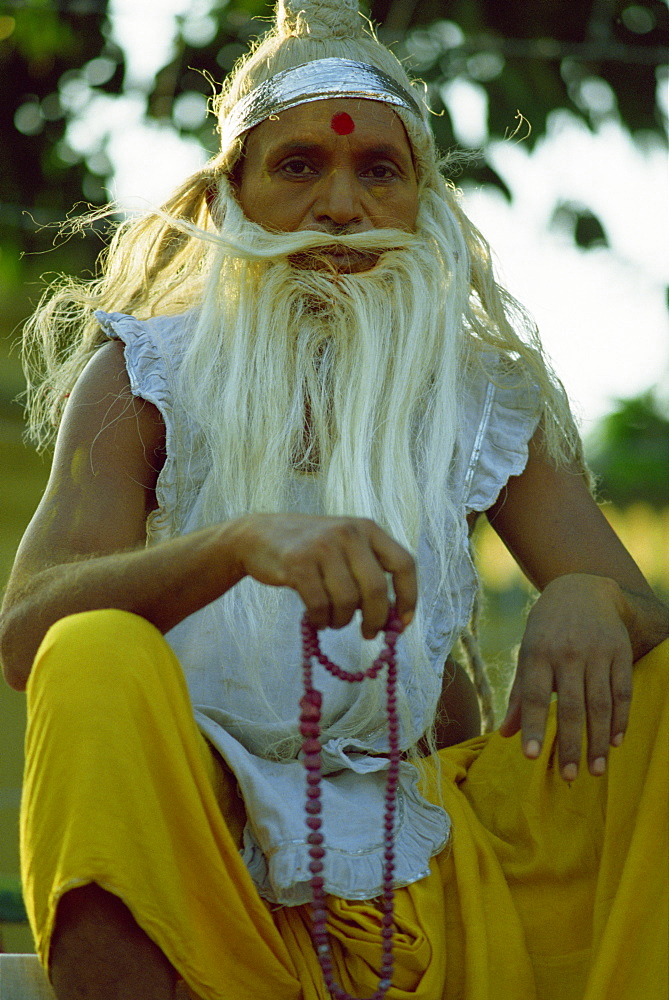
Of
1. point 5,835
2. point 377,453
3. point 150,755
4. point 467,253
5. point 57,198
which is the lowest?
point 5,835

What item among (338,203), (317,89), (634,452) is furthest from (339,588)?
(634,452)

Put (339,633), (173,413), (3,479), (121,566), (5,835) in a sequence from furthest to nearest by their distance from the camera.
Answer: (3,479) < (5,835) < (173,413) < (339,633) < (121,566)

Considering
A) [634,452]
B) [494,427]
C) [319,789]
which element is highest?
[634,452]

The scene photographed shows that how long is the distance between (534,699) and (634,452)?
431 inches

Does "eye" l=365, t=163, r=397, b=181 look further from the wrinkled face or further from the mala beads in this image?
the mala beads

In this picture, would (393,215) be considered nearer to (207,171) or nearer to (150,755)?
(207,171)

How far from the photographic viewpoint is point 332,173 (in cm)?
244

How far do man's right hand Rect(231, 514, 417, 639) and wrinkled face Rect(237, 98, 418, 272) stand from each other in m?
0.93

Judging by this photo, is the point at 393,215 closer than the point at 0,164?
Yes

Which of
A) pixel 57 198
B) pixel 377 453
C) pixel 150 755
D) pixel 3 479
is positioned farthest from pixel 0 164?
pixel 150 755

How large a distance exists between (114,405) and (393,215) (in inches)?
28.5

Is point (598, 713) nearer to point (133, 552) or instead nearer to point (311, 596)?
point (311, 596)

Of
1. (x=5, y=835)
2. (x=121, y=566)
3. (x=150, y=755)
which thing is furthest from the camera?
(x=5, y=835)

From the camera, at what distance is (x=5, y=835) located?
14.3 feet
